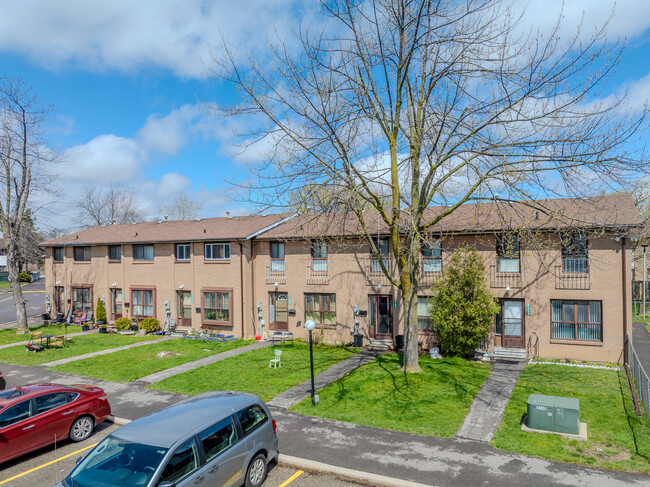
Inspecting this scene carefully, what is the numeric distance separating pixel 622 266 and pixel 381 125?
10.9 meters

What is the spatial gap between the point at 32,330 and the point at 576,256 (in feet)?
102

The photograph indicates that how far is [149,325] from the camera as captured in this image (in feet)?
86.0

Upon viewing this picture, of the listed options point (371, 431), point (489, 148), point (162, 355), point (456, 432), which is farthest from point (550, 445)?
point (162, 355)

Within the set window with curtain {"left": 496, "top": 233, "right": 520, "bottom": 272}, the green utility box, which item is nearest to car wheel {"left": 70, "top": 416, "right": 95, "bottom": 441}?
the green utility box

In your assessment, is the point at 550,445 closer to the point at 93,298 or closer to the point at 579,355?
the point at 579,355

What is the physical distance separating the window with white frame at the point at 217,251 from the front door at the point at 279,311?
3.56 metres

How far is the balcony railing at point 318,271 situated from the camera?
22438mm

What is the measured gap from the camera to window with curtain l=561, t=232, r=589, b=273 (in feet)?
57.2

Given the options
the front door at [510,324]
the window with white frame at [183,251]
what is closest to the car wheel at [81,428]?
the front door at [510,324]

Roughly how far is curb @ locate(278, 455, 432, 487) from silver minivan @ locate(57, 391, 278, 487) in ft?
2.70

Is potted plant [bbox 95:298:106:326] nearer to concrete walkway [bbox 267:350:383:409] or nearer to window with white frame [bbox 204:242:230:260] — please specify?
window with white frame [bbox 204:242:230:260]

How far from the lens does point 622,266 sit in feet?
55.0

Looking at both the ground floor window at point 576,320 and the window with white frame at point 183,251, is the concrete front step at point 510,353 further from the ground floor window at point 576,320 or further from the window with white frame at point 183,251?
the window with white frame at point 183,251

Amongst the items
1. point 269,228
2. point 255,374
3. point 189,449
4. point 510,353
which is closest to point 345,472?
point 189,449
